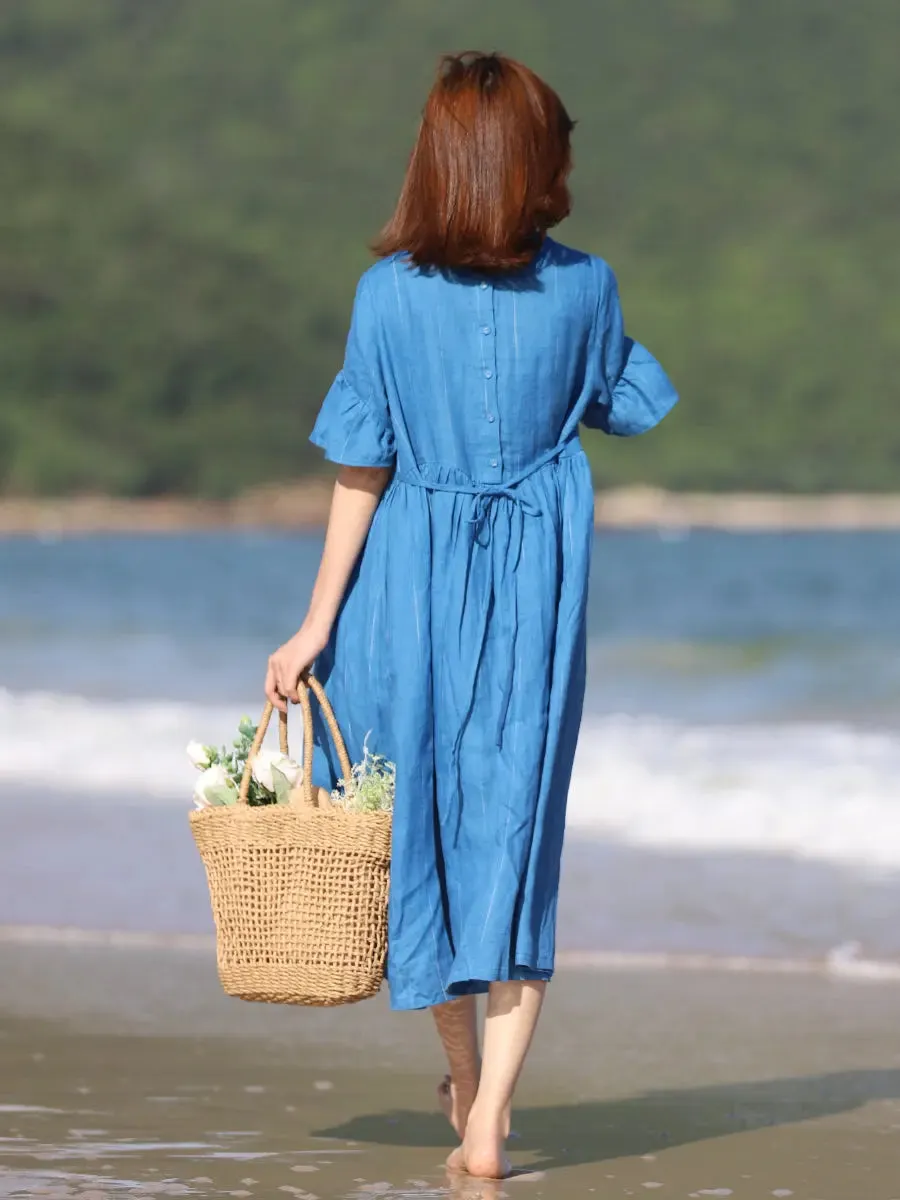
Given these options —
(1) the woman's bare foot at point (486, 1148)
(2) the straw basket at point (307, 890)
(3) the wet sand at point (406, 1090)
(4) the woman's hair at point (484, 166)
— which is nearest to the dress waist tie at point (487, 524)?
(2) the straw basket at point (307, 890)

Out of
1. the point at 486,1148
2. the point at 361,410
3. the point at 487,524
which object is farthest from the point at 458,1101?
the point at 361,410

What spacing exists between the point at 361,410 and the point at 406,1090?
4.49ft

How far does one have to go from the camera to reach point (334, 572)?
109 inches

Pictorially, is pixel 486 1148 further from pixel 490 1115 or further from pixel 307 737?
pixel 307 737

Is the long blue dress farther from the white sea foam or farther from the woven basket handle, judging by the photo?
the white sea foam

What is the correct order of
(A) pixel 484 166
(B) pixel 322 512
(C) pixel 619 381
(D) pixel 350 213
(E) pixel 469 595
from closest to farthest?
(A) pixel 484 166 → (E) pixel 469 595 → (C) pixel 619 381 → (B) pixel 322 512 → (D) pixel 350 213

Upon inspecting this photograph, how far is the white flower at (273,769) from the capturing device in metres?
→ 2.74

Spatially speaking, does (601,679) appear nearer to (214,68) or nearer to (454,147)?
(454,147)

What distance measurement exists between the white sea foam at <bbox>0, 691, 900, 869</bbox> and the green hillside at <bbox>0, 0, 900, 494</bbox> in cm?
6837

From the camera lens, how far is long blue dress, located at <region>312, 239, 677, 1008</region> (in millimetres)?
2721

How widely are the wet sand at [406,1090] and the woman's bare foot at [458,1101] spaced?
0.08 meters

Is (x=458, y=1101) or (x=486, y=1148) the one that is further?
(x=458, y=1101)

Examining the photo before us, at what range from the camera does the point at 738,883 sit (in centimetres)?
577

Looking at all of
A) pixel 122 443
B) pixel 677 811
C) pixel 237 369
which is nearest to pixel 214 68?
pixel 237 369
